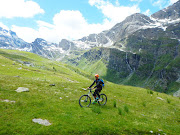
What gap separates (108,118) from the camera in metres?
14.4

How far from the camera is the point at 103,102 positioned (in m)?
19.8

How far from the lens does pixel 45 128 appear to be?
420 inches

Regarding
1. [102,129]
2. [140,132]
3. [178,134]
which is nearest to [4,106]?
[102,129]

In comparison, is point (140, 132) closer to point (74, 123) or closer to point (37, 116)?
point (74, 123)

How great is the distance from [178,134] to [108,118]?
307 inches

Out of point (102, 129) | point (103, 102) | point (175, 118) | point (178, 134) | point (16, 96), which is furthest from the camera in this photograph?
point (103, 102)

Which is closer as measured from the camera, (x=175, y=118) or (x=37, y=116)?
(x=37, y=116)

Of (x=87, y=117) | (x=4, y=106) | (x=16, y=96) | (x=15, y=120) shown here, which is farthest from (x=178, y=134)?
(x=16, y=96)

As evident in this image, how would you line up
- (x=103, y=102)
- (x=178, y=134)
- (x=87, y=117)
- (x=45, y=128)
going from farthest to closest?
1. (x=103, y=102)
2. (x=87, y=117)
3. (x=178, y=134)
4. (x=45, y=128)

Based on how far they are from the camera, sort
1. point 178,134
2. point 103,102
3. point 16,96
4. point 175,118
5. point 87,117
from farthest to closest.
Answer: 1. point 103,102
2. point 175,118
3. point 16,96
4. point 87,117
5. point 178,134

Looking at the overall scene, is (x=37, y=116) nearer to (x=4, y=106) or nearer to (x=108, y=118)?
(x=4, y=106)

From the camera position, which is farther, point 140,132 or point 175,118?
point 175,118

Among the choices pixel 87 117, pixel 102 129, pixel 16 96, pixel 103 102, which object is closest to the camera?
pixel 102 129

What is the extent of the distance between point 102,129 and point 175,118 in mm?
13473
